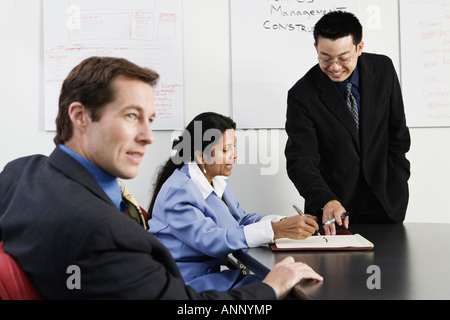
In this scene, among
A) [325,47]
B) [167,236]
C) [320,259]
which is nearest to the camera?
[320,259]

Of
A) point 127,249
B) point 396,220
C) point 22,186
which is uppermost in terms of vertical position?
point 22,186

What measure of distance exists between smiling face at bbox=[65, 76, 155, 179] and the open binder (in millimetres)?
703

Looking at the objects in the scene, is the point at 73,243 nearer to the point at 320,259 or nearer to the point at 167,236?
the point at 320,259

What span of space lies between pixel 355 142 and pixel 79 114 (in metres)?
1.54

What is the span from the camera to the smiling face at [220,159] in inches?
84.4

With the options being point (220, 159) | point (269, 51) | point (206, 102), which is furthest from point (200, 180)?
point (269, 51)

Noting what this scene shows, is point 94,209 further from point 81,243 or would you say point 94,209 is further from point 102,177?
point 102,177

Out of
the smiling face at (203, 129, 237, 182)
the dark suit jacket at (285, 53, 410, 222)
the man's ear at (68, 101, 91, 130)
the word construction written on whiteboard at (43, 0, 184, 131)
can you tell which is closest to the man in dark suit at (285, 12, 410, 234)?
the dark suit jacket at (285, 53, 410, 222)

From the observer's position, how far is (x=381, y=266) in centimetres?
142

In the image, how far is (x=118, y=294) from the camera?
97 cm

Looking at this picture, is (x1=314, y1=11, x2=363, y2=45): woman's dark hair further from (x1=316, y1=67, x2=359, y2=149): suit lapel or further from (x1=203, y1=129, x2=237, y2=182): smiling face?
(x1=203, y1=129, x2=237, y2=182): smiling face
